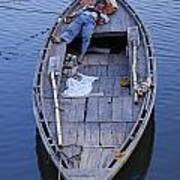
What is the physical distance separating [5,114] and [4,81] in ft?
6.73

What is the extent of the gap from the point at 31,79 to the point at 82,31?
1.98 metres

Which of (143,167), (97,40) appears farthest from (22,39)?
(143,167)

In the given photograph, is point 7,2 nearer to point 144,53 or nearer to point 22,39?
point 22,39

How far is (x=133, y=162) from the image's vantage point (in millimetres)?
15594

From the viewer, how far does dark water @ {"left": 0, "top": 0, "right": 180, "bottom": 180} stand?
15.7 metres

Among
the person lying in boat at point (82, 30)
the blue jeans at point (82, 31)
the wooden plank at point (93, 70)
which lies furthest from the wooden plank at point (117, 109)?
the blue jeans at point (82, 31)

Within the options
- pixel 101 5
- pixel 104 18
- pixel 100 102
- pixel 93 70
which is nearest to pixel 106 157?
pixel 100 102

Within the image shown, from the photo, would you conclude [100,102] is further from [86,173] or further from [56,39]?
[86,173]

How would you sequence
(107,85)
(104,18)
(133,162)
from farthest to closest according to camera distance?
(104,18) < (107,85) < (133,162)

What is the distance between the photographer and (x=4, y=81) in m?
19.5

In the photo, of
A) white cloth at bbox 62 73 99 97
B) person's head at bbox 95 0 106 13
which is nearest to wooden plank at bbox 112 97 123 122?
white cloth at bbox 62 73 99 97

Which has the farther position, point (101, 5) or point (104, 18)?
point (101, 5)

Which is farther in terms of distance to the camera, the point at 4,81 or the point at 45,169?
the point at 4,81

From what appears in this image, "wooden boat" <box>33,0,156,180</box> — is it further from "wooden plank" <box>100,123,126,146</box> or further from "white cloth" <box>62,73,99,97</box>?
"white cloth" <box>62,73,99,97</box>
